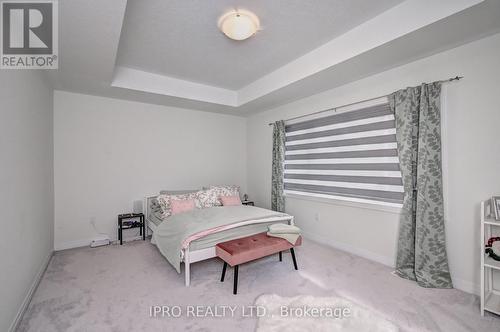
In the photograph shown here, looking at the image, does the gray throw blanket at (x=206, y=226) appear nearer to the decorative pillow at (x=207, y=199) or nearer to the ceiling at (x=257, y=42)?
the decorative pillow at (x=207, y=199)

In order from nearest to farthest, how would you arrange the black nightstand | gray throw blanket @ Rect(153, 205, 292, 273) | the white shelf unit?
1. the white shelf unit
2. gray throw blanket @ Rect(153, 205, 292, 273)
3. the black nightstand

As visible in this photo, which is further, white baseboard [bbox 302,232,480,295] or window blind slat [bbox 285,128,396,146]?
window blind slat [bbox 285,128,396,146]

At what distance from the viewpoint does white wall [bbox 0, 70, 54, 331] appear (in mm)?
1677

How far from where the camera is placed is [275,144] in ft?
14.4

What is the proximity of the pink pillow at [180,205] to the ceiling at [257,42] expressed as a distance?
1.71 metres

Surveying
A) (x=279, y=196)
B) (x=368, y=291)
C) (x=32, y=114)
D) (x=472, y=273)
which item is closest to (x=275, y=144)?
(x=279, y=196)

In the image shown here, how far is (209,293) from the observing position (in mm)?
2289

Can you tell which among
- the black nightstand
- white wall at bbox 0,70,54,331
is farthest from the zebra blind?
white wall at bbox 0,70,54,331

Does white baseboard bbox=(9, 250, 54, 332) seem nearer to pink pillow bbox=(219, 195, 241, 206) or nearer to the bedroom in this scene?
the bedroom

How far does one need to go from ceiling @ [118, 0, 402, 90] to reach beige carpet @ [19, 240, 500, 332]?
2676mm

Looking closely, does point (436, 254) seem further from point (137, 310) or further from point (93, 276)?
point (93, 276)

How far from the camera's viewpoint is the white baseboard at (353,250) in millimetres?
2889

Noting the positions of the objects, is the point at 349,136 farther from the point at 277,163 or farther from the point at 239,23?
the point at 239,23

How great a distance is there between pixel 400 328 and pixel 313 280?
88 cm
